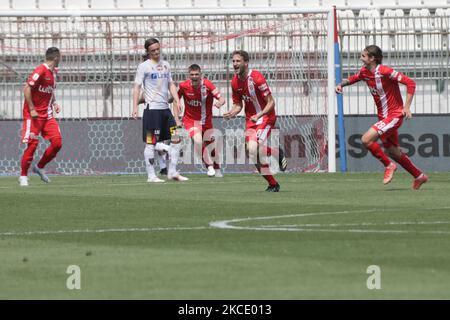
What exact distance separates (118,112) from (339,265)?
17340 mm

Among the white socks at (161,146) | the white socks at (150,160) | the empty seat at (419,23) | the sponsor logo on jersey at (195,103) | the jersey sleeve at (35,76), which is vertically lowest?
the white socks at (150,160)

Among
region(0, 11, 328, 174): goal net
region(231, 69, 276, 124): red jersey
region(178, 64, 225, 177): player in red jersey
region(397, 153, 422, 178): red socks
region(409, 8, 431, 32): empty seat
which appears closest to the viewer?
region(397, 153, 422, 178): red socks

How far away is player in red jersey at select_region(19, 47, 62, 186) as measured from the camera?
64.1 feet

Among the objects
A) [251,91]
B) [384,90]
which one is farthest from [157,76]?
[384,90]

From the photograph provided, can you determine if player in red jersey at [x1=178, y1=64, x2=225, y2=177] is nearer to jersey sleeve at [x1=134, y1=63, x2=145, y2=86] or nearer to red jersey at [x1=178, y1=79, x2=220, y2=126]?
red jersey at [x1=178, y1=79, x2=220, y2=126]

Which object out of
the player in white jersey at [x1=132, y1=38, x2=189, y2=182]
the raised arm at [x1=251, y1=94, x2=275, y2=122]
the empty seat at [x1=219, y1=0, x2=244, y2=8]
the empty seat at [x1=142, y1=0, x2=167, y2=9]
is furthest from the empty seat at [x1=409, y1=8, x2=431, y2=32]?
the raised arm at [x1=251, y1=94, x2=275, y2=122]

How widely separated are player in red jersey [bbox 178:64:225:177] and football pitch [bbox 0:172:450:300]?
616cm

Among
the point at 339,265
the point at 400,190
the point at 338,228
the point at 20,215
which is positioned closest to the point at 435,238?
the point at 338,228

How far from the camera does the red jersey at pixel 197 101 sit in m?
23.0

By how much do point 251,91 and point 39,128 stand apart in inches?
161

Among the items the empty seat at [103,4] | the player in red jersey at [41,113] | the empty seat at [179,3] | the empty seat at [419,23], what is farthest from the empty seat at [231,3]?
the player in red jersey at [41,113]

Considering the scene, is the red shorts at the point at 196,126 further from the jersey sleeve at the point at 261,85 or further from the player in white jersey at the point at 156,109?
the jersey sleeve at the point at 261,85

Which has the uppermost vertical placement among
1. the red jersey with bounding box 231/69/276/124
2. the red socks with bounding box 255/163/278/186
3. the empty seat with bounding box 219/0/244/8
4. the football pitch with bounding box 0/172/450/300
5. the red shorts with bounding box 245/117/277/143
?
the empty seat with bounding box 219/0/244/8

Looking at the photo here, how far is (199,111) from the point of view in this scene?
76.0 feet
